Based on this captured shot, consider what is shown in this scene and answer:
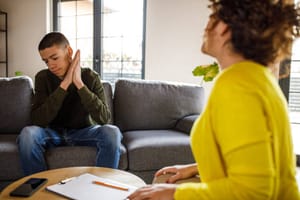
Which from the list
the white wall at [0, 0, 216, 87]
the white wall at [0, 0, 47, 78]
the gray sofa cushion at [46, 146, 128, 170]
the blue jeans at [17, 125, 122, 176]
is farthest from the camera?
the white wall at [0, 0, 47, 78]

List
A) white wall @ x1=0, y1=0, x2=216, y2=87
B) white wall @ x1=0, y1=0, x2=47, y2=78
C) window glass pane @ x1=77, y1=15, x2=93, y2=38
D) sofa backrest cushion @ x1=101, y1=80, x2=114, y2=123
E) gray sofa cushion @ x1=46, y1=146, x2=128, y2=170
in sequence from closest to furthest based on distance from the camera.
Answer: gray sofa cushion @ x1=46, y1=146, x2=128, y2=170, sofa backrest cushion @ x1=101, y1=80, x2=114, y2=123, white wall @ x1=0, y1=0, x2=216, y2=87, window glass pane @ x1=77, y1=15, x2=93, y2=38, white wall @ x1=0, y1=0, x2=47, y2=78

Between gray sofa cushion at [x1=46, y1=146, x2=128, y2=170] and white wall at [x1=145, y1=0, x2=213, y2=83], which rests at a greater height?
white wall at [x1=145, y1=0, x2=213, y2=83]

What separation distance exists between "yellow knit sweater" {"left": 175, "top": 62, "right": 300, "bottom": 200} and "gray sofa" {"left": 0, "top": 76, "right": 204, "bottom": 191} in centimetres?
143

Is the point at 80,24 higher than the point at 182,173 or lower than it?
higher

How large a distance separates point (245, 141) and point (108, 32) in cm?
404

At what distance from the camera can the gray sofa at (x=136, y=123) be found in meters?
1.98

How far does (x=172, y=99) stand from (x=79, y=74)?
0.92 meters

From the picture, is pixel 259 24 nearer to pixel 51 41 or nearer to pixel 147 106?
pixel 51 41

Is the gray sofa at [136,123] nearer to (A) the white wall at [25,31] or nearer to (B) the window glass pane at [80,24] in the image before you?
(B) the window glass pane at [80,24]

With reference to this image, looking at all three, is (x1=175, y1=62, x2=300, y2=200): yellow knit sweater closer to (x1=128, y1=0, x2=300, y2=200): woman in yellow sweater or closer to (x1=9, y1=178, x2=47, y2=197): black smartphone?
(x1=128, y1=0, x2=300, y2=200): woman in yellow sweater

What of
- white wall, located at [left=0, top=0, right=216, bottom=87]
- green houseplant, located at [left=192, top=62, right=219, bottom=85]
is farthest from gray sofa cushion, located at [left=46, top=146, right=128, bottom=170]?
white wall, located at [left=0, top=0, right=216, bottom=87]

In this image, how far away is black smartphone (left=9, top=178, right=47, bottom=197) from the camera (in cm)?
112

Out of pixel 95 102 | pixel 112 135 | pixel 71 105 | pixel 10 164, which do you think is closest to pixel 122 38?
pixel 71 105

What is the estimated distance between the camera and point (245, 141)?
56cm
